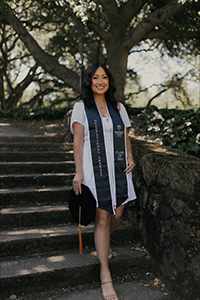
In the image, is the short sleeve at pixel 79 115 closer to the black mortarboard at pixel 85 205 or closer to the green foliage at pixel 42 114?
the black mortarboard at pixel 85 205

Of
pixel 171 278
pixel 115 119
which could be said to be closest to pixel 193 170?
pixel 115 119

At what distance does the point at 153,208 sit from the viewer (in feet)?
10.2

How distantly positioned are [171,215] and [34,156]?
9.83ft

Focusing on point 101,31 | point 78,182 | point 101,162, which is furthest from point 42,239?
point 101,31

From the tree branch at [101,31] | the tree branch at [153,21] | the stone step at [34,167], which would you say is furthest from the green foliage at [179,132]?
the tree branch at [101,31]

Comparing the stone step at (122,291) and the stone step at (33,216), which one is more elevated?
the stone step at (33,216)

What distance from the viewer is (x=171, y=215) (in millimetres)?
2812

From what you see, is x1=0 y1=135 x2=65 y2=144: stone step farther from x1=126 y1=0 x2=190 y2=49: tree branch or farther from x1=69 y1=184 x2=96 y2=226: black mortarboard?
x1=69 y1=184 x2=96 y2=226: black mortarboard

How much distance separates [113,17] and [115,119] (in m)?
7.20

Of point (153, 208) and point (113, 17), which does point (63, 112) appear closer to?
point (113, 17)

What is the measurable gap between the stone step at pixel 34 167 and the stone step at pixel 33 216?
3.36 feet

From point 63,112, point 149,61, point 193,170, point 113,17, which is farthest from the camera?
point 149,61

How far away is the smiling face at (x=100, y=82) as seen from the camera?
2.72 meters

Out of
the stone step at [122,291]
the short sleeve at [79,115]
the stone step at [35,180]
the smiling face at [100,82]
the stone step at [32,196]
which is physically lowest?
the stone step at [122,291]
